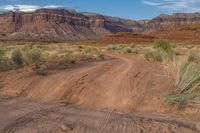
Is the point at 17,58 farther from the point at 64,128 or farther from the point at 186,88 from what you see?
the point at 64,128

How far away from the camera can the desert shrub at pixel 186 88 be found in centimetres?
983

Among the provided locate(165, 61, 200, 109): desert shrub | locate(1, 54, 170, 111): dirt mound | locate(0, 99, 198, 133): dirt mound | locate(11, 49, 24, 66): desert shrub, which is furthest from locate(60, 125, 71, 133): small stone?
locate(11, 49, 24, 66): desert shrub

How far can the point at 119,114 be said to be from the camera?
28.9ft

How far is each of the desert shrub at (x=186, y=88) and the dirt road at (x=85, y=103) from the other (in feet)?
1.37

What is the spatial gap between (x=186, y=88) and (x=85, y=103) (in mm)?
2822

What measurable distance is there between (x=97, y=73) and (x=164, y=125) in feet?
26.3


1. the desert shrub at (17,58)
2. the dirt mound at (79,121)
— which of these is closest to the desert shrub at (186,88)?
the dirt mound at (79,121)

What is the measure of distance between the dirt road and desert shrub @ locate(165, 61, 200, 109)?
42 cm

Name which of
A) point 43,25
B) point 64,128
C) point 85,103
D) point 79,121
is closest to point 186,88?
point 85,103

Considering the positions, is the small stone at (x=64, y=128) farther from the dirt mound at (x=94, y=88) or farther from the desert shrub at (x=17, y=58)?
the desert shrub at (x=17, y=58)

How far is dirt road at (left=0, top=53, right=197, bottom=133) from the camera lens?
7.59 meters

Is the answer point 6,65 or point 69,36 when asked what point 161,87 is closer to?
point 6,65

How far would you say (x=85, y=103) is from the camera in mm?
10164

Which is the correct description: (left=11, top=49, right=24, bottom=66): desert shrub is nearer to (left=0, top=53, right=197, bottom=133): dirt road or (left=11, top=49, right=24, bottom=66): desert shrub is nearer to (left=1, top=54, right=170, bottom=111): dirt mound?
(left=0, top=53, right=197, bottom=133): dirt road
